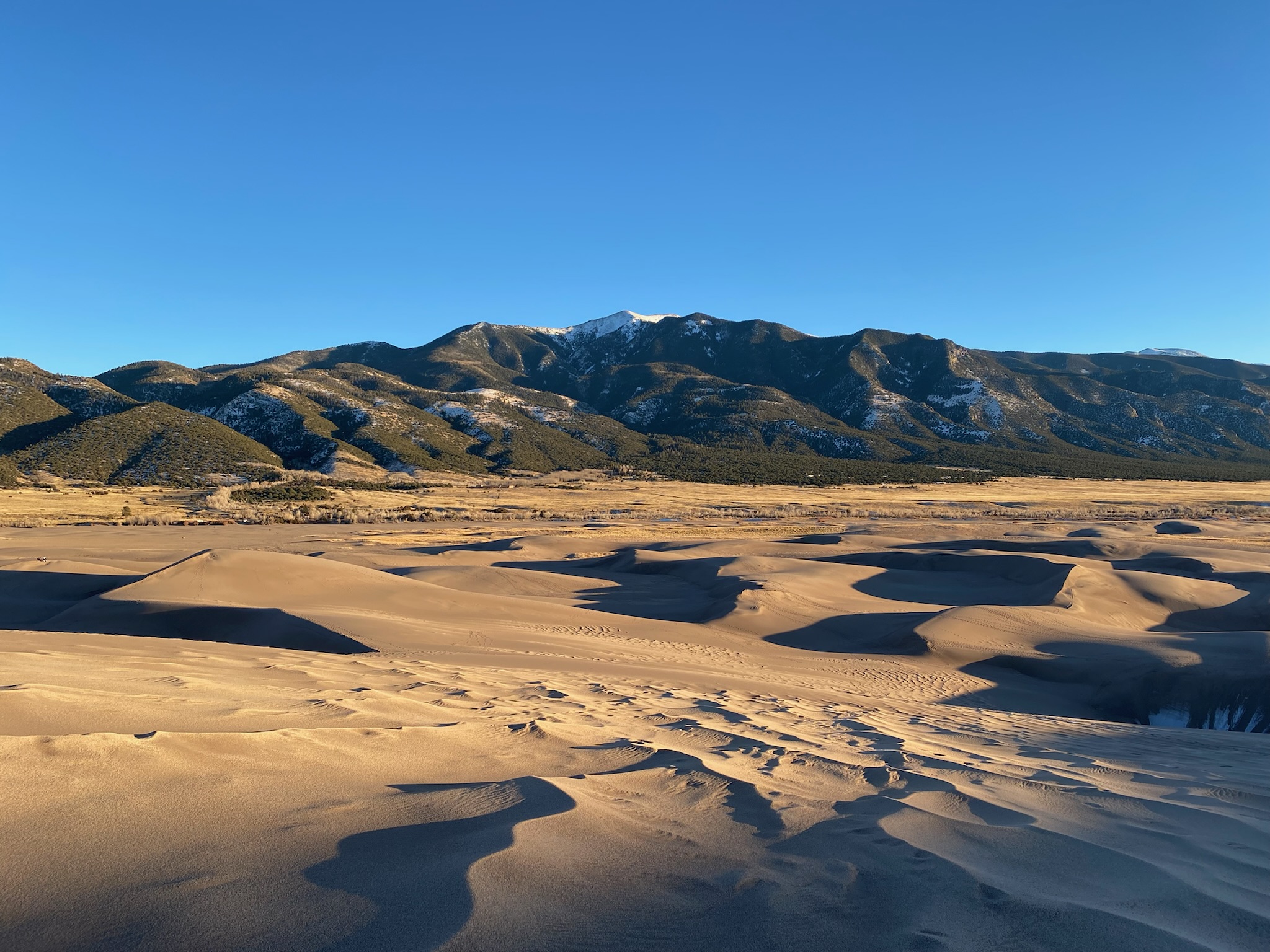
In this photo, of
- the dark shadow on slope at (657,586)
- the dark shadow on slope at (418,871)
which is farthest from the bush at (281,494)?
the dark shadow on slope at (418,871)

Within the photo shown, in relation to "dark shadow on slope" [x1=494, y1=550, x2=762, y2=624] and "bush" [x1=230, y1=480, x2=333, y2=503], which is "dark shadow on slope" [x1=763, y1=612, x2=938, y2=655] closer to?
"dark shadow on slope" [x1=494, y1=550, x2=762, y2=624]

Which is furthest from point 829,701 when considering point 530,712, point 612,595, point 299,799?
point 612,595

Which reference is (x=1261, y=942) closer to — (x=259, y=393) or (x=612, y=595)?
(x=612, y=595)

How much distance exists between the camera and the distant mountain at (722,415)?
96500 mm

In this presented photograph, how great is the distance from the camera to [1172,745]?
813 cm

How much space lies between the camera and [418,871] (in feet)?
11.0

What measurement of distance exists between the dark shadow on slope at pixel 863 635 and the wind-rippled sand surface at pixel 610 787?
0.24m

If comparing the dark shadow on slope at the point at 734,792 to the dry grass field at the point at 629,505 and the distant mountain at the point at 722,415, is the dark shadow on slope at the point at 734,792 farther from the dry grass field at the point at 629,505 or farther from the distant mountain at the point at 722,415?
the distant mountain at the point at 722,415

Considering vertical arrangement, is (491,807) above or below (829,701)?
above

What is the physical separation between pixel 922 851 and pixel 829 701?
633cm

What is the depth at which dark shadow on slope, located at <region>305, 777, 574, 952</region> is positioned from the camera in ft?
9.27

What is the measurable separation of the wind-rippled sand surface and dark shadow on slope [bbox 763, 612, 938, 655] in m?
0.24

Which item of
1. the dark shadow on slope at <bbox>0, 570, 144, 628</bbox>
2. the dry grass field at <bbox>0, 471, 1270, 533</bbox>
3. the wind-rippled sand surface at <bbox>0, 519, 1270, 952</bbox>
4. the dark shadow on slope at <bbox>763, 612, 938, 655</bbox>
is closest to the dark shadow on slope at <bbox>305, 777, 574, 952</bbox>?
the wind-rippled sand surface at <bbox>0, 519, 1270, 952</bbox>

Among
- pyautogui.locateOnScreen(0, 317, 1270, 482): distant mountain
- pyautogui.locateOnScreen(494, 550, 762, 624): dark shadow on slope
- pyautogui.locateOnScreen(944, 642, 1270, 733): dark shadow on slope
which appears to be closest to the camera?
pyautogui.locateOnScreen(944, 642, 1270, 733): dark shadow on slope
